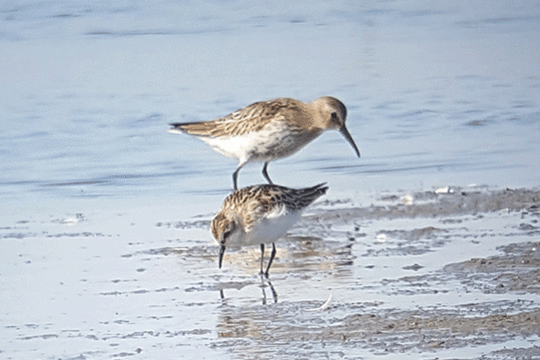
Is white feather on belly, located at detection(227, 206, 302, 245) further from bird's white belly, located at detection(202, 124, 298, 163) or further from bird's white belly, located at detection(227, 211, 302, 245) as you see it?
bird's white belly, located at detection(202, 124, 298, 163)

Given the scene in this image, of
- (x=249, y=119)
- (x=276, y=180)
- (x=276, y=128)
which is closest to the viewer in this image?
(x=276, y=128)

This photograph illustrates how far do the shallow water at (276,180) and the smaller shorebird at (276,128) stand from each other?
1.50 ft

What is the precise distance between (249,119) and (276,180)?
857mm

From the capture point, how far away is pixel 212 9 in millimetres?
21719

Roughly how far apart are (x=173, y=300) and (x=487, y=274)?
1959mm

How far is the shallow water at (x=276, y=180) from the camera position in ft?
20.6

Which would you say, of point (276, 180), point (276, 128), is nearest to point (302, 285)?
point (276, 128)

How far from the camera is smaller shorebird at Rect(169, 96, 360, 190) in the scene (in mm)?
10172

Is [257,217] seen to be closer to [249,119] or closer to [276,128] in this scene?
[276,128]

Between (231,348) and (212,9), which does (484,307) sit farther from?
(212,9)

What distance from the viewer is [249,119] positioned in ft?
33.7

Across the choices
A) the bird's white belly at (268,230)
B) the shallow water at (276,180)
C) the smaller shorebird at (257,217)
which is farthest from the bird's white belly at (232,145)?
the bird's white belly at (268,230)

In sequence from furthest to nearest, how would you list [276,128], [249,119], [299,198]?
1. [249,119]
2. [276,128]
3. [299,198]

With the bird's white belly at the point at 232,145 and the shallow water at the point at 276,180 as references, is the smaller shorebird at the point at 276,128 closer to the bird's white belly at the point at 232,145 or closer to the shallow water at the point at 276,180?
the bird's white belly at the point at 232,145
